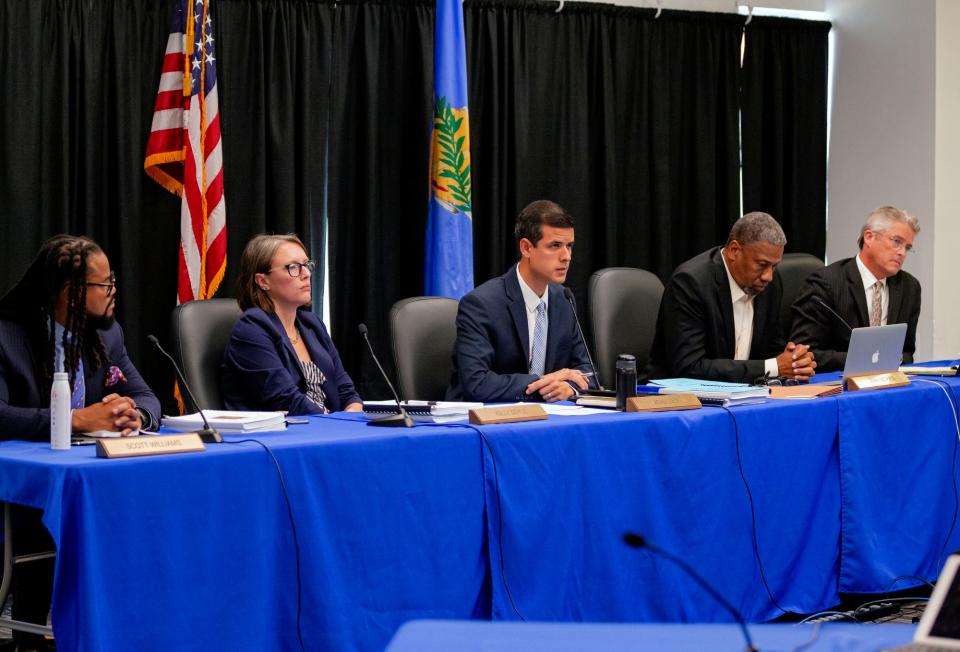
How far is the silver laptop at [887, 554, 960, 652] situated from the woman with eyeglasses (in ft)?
8.17

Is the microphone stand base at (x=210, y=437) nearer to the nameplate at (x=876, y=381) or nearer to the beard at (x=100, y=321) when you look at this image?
the beard at (x=100, y=321)

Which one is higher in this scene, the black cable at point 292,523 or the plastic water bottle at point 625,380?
the plastic water bottle at point 625,380

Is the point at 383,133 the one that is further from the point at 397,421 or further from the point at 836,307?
the point at 397,421

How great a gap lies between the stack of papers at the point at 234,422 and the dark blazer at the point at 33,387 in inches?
5.3

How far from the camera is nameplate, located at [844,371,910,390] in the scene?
3.66 meters

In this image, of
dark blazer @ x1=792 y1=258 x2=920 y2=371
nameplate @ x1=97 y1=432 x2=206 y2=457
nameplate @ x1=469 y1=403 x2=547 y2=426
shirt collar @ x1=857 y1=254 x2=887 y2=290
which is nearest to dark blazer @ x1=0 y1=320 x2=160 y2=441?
nameplate @ x1=97 y1=432 x2=206 y2=457

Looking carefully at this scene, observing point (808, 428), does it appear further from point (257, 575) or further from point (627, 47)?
point (627, 47)

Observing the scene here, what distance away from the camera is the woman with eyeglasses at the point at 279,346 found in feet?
11.4

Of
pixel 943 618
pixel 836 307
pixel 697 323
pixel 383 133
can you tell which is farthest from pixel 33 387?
pixel 836 307

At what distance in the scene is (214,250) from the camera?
4801 mm

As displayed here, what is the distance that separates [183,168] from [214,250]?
38 centimetres

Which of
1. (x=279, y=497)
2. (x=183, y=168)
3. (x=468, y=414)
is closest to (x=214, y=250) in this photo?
(x=183, y=168)

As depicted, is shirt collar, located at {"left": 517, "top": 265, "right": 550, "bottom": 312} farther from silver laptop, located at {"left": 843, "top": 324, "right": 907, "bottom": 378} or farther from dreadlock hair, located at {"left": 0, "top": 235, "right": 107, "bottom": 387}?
dreadlock hair, located at {"left": 0, "top": 235, "right": 107, "bottom": 387}

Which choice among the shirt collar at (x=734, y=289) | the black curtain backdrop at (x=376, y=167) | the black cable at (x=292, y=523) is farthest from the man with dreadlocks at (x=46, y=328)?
the black curtain backdrop at (x=376, y=167)
